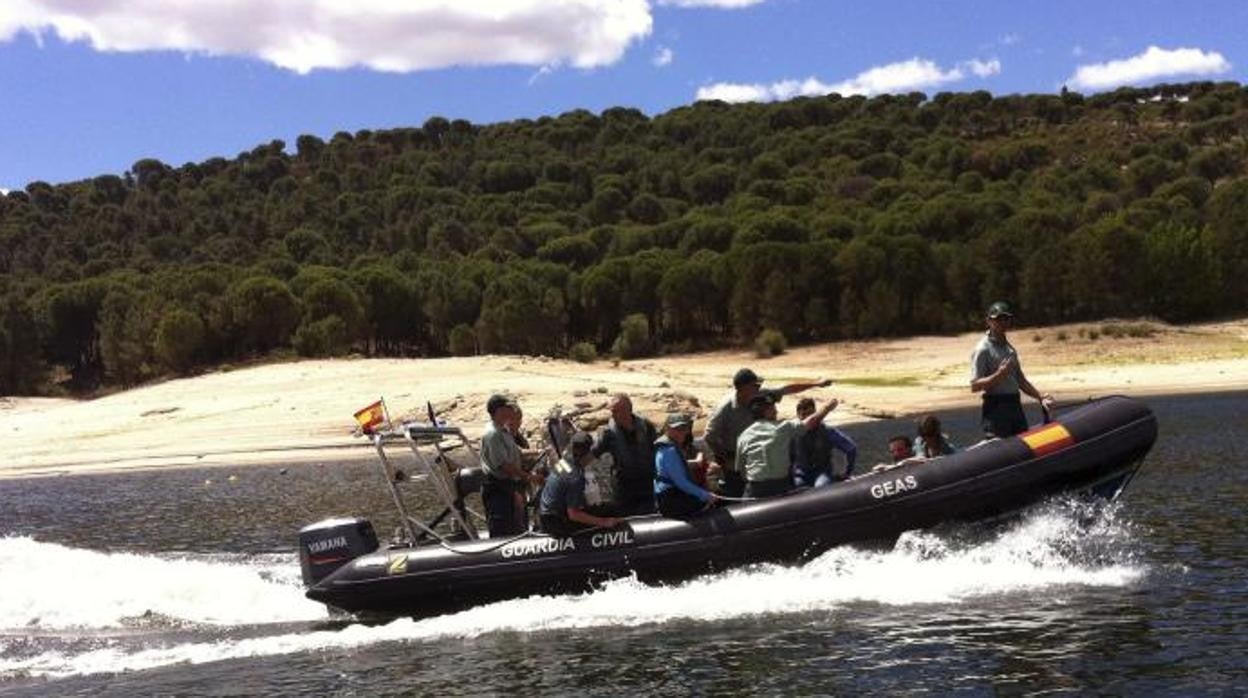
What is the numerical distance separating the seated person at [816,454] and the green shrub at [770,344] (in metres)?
47.3

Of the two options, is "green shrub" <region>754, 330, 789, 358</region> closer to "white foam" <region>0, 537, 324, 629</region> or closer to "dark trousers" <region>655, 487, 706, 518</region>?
"white foam" <region>0, 537, 324, 629</region>

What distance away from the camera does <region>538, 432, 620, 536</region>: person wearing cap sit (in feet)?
Result: 36.7

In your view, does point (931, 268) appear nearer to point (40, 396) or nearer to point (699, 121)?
point (40, 396)

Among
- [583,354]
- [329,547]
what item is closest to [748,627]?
[329,547]

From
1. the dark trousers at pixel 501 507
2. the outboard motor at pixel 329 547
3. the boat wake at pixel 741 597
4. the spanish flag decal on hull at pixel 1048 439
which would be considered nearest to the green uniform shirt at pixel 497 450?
the dark trousers at pixel 501 507

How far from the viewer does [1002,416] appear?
11.4m

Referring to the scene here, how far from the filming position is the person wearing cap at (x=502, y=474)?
451 inches

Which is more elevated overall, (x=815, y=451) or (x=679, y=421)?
(x=679, y=421)

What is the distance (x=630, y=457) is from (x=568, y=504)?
71cm

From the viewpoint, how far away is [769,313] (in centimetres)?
6200

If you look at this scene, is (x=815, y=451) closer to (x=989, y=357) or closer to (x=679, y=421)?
(x=679, y=421)

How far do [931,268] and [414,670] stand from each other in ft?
175

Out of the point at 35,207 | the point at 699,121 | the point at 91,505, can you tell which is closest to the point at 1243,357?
the point at 91,505

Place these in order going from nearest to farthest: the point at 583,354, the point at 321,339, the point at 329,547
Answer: the point at 329,547 → the point at 321,339 → the point at 583,354
